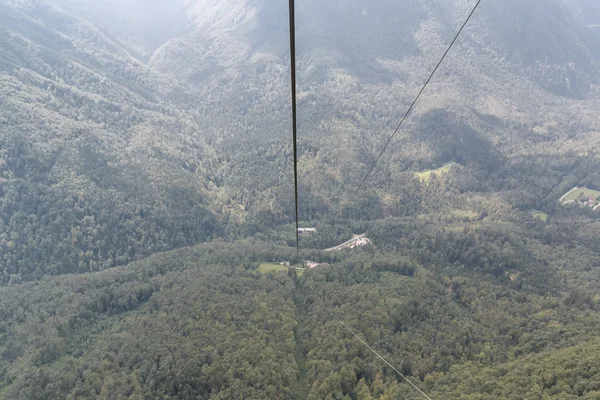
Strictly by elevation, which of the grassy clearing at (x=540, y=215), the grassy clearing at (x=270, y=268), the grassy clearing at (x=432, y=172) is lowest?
the grassy clearing at (x=270, y=268)

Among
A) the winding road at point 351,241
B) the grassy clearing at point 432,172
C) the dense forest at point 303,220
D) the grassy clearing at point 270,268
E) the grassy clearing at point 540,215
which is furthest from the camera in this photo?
the grassy clearing at point 432,172

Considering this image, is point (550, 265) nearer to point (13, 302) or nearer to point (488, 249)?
point (488, 249)

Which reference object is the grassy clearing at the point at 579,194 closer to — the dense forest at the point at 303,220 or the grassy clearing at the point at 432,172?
the dense forest at the point at 303,220

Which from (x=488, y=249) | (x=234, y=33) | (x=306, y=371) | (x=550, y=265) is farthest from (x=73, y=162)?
(x=234, y=33)

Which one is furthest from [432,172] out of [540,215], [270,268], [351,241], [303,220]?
[270,268]

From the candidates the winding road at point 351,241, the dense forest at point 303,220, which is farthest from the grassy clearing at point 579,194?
the winding road at point 351,241

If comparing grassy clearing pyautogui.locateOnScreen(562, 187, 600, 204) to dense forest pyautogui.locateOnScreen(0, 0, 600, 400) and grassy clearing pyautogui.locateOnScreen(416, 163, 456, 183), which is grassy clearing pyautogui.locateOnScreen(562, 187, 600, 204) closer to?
dense forest pyautogui.locateOnScreen(0, 0, 600, 400)

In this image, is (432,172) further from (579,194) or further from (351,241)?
(351,241)
